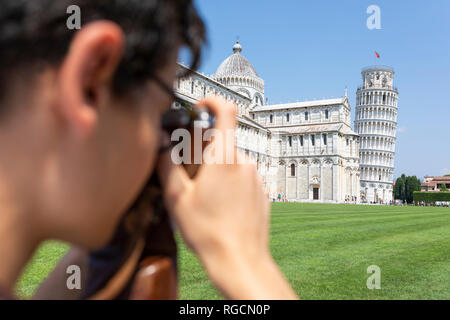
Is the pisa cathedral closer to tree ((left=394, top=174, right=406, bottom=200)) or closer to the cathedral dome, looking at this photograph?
the cathedral dome

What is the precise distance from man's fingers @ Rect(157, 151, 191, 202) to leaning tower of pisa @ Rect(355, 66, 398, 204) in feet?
206

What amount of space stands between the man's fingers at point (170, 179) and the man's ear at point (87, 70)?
0.20 m

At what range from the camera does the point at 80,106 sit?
0.44m

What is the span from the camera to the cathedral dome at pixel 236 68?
4932 cm

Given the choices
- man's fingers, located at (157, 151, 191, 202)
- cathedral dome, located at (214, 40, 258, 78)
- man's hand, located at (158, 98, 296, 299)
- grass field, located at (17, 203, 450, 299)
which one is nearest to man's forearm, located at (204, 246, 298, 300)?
man's hand, located at (158, 98, 296, 299)

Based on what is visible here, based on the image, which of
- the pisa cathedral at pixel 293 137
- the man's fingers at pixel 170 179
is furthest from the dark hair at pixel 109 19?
the pisa cathedral at pixel 293 137

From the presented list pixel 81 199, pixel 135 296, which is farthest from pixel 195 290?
pixel 81 199

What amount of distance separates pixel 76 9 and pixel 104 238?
12.6 inches

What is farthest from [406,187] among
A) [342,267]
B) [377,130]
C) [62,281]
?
[62,281]

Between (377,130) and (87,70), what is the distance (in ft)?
214

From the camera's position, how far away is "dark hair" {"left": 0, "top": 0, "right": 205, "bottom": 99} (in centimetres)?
42
